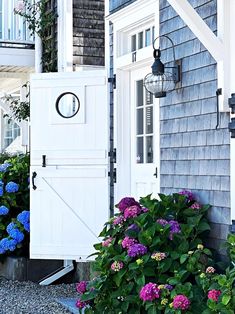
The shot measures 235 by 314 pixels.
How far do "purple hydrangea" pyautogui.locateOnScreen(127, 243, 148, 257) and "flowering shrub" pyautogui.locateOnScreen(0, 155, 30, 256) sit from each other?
2.99m

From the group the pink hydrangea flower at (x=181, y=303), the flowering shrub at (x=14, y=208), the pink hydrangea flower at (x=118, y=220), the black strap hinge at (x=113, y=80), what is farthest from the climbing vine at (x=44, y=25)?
the pink hydrangea flower at (x=181, y=303)

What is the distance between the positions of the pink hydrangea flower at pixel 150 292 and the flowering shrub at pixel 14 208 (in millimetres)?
3287

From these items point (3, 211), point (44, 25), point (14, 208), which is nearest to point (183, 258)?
point (3, 211)

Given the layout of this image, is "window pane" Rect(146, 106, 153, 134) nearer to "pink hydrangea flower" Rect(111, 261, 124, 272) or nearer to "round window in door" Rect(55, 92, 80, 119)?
"round window in door" Rect(55, 92, 80, 119)

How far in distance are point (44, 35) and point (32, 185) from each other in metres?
2.51

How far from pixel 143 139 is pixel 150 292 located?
89.8 inches

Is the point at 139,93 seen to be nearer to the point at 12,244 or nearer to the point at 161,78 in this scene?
the point at 161,78

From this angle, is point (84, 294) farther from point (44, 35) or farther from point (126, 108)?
point (44, 35)

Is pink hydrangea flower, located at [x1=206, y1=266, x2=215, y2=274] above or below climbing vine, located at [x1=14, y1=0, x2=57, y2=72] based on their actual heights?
below

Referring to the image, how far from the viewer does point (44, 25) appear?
8531 mm

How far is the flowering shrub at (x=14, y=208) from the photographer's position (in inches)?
301

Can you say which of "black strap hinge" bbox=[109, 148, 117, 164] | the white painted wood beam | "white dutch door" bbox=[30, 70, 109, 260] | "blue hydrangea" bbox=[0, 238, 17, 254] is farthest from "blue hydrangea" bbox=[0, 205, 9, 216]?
the white painted wood beam

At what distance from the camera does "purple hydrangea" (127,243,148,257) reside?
4777mm

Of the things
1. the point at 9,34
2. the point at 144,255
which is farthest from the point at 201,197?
the point at 9,34
